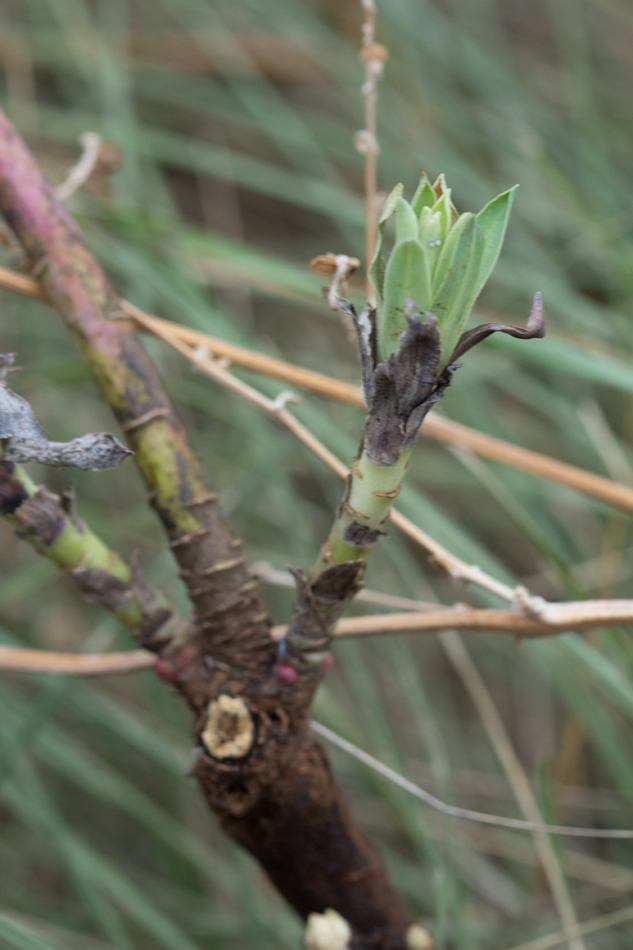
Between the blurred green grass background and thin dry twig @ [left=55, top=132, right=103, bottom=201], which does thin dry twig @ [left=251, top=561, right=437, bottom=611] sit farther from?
thin dry twig @ [left=55, top=132, right=103, bottom=201]

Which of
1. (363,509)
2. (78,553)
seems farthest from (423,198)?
(78,553)

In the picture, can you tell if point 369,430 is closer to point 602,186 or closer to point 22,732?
point 22,732

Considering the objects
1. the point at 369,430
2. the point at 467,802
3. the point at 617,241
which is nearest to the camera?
the point at 369,430

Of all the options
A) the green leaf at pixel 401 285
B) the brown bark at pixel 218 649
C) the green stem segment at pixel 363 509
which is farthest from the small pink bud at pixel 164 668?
the green leaf at pixel 401 285

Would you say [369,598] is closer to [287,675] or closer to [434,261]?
[287,675]

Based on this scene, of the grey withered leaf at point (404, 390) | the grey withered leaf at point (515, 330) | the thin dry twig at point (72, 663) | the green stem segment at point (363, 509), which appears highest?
the grey withered leaf at point (515, 330)

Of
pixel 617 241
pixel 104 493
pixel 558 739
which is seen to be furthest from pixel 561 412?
pixel 104 493

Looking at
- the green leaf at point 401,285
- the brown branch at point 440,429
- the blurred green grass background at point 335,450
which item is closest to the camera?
the green leaf at point 401,285

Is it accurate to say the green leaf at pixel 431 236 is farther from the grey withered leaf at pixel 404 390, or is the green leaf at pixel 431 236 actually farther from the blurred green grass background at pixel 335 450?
the blurred green grass background at pixel 335 450
